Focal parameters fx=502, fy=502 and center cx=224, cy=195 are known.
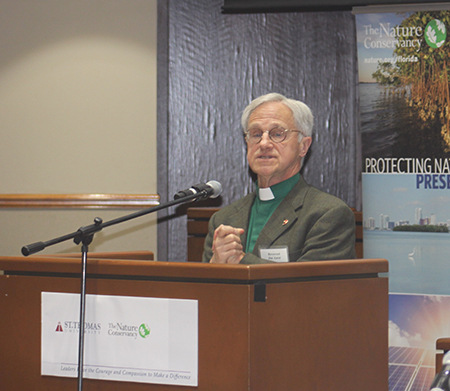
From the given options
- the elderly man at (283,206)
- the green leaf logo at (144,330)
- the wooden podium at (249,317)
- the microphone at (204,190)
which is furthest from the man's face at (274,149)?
the green leaf logo at (144,330)

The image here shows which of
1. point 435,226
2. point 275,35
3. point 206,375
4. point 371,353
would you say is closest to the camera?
point 206,375

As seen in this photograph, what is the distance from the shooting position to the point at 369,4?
311cm

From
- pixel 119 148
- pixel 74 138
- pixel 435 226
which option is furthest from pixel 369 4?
pixel 74 138

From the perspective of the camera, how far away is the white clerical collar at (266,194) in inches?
91.8

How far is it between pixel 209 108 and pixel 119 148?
677 millimetres

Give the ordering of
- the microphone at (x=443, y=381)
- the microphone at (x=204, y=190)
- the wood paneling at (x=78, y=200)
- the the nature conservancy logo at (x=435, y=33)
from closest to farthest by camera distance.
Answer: the microphone at (x=443, y=381) → the microphone at (x=204, y=190) → the the nature conservancy logo at (x=435, y=33) → the wood paneling at (x=78, y=200)

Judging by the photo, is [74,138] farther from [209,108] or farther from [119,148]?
[209,108]

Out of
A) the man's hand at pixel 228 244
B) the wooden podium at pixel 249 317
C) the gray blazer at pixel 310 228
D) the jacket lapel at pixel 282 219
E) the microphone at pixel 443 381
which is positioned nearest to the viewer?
the microphone at pixel 443 381

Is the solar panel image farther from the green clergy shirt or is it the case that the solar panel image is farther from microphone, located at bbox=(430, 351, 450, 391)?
microphone, located at bbox=(430, 351, 450, 391)

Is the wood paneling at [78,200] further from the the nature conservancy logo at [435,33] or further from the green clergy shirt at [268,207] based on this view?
the the nature conservancy logo at [435,33]

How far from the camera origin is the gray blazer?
1.95m

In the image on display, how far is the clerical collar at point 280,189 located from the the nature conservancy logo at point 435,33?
4.37 ft

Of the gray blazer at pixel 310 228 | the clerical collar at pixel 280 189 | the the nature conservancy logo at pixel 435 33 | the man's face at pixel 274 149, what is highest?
the the nature conservancy logo at pixel 435 33

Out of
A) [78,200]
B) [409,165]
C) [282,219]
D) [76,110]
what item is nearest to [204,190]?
[282,219]
